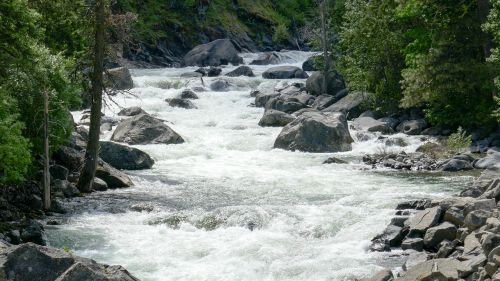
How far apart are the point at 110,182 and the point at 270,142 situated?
11887 millimetres

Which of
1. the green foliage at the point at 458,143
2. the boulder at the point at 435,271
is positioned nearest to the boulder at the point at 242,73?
the green foliage at the point at 458,143

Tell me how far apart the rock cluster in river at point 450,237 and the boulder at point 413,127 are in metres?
16.3

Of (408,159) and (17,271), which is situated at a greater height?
(17,271)

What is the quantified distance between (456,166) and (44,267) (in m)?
21.1

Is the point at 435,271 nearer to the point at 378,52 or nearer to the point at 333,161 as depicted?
the point at 333,161

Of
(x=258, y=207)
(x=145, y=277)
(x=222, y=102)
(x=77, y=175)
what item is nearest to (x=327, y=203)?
(x=258, y=207)

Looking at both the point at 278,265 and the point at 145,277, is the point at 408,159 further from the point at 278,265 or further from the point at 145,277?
the point at 145,277

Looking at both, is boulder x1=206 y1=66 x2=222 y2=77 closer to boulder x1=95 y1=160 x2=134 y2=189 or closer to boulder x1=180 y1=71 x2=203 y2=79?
boulder x1=180 y1=71 x2=203 y2=79

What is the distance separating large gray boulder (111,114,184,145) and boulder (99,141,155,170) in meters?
4.85

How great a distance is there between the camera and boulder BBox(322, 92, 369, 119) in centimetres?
4125

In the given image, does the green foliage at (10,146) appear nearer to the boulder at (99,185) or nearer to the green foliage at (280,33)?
the boulder at (99,185)

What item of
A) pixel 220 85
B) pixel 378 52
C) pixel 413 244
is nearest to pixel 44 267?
pixel 413 244

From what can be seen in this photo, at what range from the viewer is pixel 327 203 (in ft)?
67.8

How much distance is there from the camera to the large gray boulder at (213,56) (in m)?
66.4
